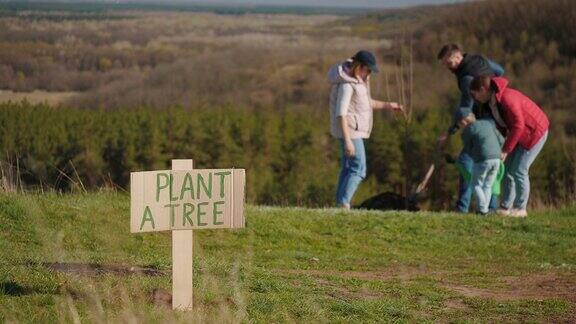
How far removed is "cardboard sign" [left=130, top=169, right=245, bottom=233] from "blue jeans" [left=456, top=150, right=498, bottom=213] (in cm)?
721

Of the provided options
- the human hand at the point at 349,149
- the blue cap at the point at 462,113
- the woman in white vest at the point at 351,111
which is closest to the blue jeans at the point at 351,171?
the woman in white vest at the point at 351,111

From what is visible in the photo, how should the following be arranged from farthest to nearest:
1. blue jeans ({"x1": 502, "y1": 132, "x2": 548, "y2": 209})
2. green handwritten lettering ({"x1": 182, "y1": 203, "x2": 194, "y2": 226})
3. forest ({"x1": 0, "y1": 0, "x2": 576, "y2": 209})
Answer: forest ({"x1": 0, "y1": 0, "x2": 576, "y2": 209}) < blue jeans ({"x1": 502, "y1": 132, "x2": 548, "y2": 209}) < green handwritten lettering ({"x1": 182, "y1": 203, "x2": 194, "y2": 226})

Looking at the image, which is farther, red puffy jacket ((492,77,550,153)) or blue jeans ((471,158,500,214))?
blue jeans ((471,158,500,214))

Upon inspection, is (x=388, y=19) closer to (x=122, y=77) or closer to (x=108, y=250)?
(x=122, y=77)

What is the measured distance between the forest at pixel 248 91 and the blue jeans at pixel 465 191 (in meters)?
3.08

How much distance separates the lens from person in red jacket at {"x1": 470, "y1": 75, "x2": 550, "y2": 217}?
12945mm

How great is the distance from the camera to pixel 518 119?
1284 centimetres

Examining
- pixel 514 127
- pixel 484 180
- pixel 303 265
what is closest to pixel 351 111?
pixel 484 180

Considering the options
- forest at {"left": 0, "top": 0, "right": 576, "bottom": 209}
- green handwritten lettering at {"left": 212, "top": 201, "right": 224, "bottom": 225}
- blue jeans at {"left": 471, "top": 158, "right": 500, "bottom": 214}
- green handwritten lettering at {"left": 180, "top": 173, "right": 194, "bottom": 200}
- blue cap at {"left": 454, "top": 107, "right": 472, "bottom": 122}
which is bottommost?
forest at {"left": 0, "top": 0, "right": 576, "bottom": 209}

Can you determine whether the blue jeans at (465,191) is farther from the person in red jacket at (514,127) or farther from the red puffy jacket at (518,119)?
the red puffy jacket at (518,119)

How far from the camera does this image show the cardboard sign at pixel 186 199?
6941mm

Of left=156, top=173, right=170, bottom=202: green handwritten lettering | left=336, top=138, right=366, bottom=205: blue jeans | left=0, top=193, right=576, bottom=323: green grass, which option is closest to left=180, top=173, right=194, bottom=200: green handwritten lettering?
left=156, top=173, right=170, bottom=202: green handwritten lettering

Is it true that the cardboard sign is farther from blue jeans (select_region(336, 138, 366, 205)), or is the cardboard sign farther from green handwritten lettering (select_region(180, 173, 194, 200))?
blue jeans (select_region(336, 138, 366, 205))

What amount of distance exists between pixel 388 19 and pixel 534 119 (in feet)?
326
